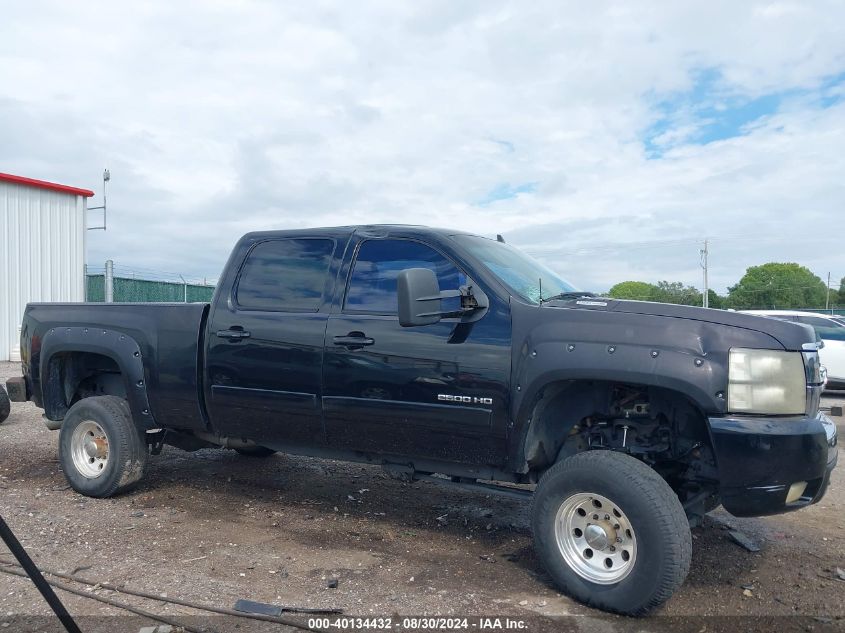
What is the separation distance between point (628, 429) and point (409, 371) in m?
1.25

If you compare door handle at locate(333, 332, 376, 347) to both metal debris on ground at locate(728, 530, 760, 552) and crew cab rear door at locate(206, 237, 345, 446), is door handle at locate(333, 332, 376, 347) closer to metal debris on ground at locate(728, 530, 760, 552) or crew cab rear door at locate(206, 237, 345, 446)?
crew cab rear door at locate(206, 237, 345, 446)

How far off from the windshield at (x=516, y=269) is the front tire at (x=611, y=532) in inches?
40.5

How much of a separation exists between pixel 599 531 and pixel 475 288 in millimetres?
1461

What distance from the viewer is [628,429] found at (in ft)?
13.2

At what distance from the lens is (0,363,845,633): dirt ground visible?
12.0 feet

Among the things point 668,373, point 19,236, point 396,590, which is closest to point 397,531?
point 396,590

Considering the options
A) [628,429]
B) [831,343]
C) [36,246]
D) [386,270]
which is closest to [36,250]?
[36,246]

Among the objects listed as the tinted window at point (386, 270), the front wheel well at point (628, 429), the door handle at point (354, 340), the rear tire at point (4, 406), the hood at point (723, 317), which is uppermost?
the tinted window at point (386, 270)

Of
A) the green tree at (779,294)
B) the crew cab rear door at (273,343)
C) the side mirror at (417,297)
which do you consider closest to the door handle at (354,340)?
the crew cab rear door at (273,343)

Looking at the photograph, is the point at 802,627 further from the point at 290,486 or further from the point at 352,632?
the point at 290,486

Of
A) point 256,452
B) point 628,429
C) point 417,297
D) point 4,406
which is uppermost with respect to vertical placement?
point 417,297

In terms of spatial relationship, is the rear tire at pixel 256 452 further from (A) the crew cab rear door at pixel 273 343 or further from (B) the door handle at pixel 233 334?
(B) the door handle at pixel 233 334

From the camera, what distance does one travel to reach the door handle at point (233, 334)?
4871 mm

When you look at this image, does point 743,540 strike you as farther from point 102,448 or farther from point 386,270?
point 102,448
